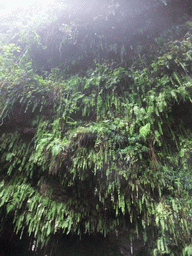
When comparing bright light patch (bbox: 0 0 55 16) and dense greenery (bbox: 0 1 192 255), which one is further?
bright light patch (bbox: 0 0 55 16)

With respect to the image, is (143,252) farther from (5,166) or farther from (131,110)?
(5,166)

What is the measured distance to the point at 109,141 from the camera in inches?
159

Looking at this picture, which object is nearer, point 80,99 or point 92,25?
point 80,99

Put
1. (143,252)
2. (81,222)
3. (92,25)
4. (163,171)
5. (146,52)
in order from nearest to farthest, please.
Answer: (163,171)
(143,252)
(81,222)
(146,52)
(92,25)

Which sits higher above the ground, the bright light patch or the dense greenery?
the bright light patch

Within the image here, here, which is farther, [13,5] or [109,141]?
[13,5]

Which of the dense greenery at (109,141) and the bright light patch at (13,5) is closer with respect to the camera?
the dense greenery at (109,141)

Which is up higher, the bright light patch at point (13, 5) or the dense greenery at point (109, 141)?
the bright light patch at point (13, 5)

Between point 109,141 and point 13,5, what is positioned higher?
point 13,5

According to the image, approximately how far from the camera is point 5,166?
4.83m

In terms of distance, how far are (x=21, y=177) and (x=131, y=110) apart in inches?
151

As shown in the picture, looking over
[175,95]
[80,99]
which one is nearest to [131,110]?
[175,95]

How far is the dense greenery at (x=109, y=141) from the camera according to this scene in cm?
382

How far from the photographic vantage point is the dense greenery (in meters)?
3.82
